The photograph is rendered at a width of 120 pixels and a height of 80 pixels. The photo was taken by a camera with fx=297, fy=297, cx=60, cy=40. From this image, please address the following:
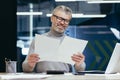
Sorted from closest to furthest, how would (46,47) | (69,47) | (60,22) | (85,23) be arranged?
(69,47) → (46,47) → (60,22) → (85,23)

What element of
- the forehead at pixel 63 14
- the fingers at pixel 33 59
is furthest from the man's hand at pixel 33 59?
the forehead at pixel 63 14

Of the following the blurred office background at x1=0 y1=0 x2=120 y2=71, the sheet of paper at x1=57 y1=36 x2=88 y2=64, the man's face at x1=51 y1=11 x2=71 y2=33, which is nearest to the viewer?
the sheet of paper at x1=57 y1=36 x2=88 y2=64

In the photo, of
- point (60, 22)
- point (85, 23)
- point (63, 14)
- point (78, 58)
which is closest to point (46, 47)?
point (78, 58)

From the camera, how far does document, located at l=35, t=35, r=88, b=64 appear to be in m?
2.11

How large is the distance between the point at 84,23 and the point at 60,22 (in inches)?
98.8

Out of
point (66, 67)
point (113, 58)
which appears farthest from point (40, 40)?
point (113, 58)

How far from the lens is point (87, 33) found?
16.9 feet

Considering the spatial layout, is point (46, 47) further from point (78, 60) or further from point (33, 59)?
point (78, 60)

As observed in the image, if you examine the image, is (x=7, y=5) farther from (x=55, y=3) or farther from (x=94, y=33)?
(x=94, y=33)

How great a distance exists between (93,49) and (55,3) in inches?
40.5

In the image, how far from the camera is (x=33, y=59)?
88.3 inches

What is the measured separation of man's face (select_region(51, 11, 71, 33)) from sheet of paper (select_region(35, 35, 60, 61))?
0.43 meters

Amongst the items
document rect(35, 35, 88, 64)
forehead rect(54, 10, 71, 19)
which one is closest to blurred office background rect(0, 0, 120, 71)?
forehead rect(54, 10, 71, 19)

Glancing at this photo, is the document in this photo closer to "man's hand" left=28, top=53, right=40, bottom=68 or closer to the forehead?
"man's hand" left=28, top=53, right=40, bottom=68
